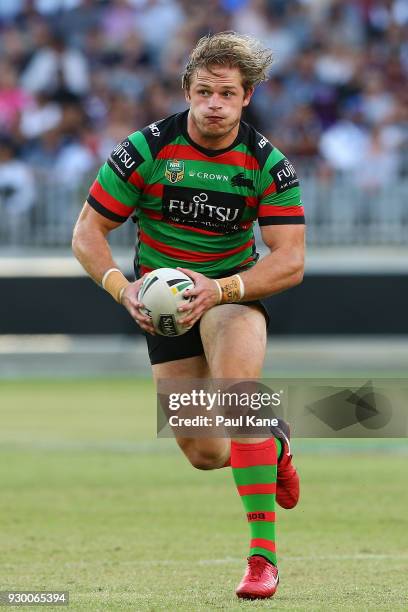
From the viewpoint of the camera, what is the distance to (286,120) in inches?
725

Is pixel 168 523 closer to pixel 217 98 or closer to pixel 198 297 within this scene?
pixel 198 297

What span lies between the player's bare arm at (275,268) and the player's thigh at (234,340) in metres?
0.11

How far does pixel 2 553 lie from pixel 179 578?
4.12 ft

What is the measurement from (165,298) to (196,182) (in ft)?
2.42

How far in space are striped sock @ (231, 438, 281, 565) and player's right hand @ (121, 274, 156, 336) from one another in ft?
2.21

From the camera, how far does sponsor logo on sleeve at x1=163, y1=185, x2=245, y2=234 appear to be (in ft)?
20.9

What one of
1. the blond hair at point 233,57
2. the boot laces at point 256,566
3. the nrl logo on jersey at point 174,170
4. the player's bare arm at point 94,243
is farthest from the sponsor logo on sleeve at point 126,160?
the boot laces at point 256,566

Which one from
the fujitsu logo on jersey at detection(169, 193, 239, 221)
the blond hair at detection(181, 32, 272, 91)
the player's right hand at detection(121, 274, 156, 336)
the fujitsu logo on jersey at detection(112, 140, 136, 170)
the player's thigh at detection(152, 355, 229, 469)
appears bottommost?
the player's thigh at detection(152, 355, 229, 469)

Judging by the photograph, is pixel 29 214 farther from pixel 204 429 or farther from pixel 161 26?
pixel 204 429

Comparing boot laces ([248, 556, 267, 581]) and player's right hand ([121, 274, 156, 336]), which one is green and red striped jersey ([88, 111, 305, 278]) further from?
boot laces ([248, 556, 267, 581])

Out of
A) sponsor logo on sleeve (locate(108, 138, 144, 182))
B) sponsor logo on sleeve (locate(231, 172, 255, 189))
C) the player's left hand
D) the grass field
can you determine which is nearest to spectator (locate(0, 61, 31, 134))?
the grass field

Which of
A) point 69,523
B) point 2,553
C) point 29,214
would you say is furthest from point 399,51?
point 2,553

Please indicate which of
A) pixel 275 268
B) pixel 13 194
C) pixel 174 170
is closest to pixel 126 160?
pixel 174 170

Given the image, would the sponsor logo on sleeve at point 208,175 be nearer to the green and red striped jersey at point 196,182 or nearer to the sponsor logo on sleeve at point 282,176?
the green and red striped jersey at point 196,182
